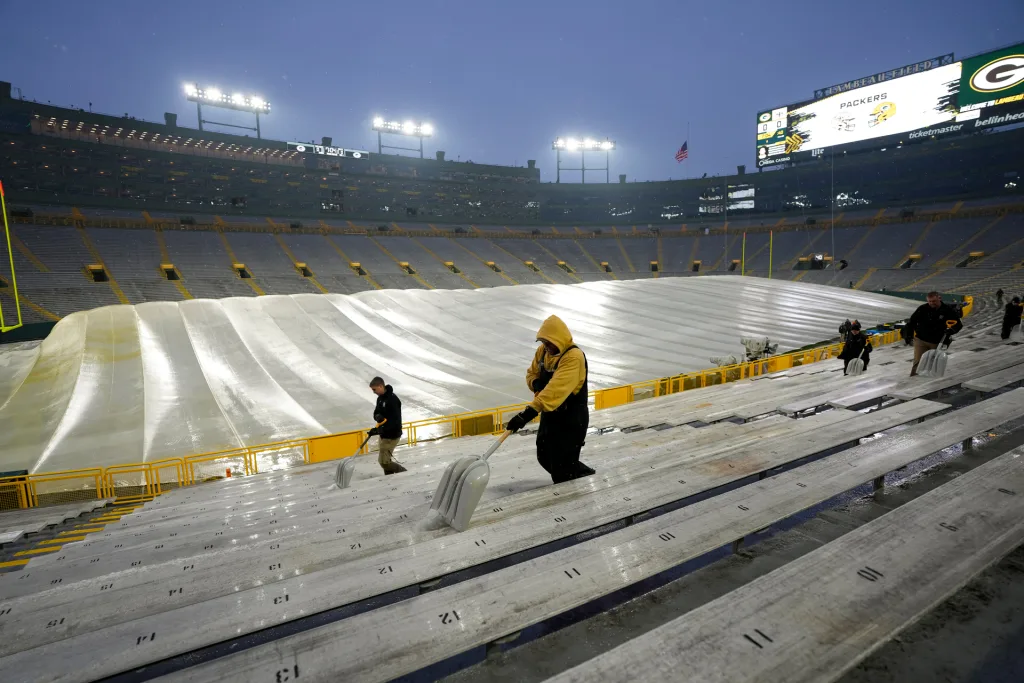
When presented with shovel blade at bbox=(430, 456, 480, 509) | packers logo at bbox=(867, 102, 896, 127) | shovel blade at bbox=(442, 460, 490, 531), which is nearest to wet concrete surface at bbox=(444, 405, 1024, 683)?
shovel blade at bbox=(442, 460, 490, 531)

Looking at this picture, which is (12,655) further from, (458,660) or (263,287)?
(263,287)

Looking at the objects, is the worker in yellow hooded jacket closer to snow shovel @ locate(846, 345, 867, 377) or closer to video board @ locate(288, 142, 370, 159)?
snow shovel @ locate(846, 345, 867, 377)

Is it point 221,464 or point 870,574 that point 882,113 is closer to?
point 870,574

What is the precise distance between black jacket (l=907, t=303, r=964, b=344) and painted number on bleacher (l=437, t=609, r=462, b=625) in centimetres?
732

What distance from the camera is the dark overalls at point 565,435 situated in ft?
11.6

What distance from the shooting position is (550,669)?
74.3 inches

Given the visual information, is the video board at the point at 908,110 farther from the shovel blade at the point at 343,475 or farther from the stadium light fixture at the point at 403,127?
the shovel blade at the point at 343,475

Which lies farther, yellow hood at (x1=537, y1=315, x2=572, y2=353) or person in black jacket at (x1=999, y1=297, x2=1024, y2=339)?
person in black jacket at (x1=999, y1=297, x2=1024, y2=339)

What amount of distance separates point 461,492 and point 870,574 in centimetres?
194

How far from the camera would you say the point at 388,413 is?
627 centimetres

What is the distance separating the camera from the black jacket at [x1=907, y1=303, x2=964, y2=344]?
635cm

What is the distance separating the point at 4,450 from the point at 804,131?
184 ft

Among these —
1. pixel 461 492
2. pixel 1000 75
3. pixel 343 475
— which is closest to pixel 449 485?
pixel 461 492

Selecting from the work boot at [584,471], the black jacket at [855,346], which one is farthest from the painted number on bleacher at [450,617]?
the black jacket at [855,346]
